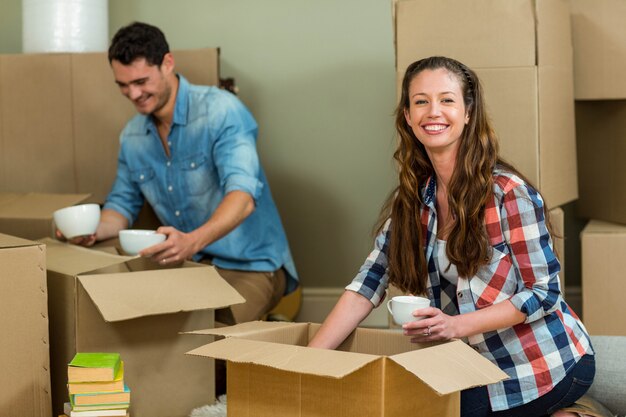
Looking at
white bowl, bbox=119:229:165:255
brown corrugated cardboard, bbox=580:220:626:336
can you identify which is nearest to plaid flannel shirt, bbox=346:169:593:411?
brown corrugated cardboard, bbox=580:220:626:336

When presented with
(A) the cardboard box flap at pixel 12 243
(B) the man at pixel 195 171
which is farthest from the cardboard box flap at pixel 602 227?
(A) the cardboard box flap at pixel 12 243

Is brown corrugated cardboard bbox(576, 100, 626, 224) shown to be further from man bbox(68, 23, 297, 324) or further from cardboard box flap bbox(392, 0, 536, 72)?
man bbox(68, 23, 297, 324)

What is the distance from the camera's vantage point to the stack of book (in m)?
1.41

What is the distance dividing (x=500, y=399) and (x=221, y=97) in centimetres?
112

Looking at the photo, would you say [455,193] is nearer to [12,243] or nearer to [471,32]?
[471,32]

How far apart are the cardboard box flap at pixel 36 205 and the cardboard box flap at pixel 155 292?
492mm

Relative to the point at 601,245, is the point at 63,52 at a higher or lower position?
higher

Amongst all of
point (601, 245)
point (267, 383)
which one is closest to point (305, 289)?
point (601, 245)

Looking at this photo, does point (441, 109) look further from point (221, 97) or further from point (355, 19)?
point (355, 19)

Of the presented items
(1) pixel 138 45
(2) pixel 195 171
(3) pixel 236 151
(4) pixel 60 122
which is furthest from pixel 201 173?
(4) pixel 60 122

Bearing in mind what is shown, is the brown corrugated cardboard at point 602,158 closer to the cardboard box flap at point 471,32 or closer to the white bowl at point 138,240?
the cardboard box flap at point 471,32

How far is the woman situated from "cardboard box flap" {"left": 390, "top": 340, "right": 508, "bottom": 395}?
15cm

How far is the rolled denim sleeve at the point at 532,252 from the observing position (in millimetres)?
1401

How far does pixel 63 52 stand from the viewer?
2.43 metres
